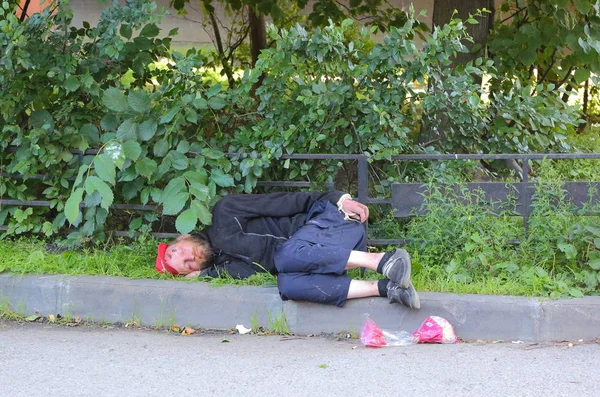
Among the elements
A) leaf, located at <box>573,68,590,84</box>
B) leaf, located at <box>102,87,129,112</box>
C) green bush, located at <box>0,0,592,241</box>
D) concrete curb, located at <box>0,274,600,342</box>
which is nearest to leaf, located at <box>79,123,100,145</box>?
green bush, located at <box>0,0,592,241</box>

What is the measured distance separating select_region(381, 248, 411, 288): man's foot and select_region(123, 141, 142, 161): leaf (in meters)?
1.91

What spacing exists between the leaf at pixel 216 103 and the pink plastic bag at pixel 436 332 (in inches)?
85.9

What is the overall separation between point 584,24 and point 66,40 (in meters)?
4.32

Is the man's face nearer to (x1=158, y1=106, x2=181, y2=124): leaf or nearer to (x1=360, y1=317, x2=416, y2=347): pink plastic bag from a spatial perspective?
(x1=158, y1=106, x2=181, y2=124): leaf

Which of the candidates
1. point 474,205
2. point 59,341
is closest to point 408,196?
point 474,205

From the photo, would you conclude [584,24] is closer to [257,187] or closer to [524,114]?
[524,114]

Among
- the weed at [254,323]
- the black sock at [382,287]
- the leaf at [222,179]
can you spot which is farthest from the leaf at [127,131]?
the black sock at [382,287]

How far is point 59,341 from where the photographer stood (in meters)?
4.73

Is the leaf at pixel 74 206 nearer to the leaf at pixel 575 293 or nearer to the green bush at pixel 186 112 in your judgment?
the green bush at pixel 186 112

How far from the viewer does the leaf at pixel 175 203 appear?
16.9 feet

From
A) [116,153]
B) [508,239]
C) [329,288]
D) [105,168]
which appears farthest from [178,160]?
[508,239]

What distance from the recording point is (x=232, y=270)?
5.17 meters

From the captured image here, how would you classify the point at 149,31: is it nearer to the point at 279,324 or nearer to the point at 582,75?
the point at 279,324

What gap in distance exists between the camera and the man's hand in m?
5.01
